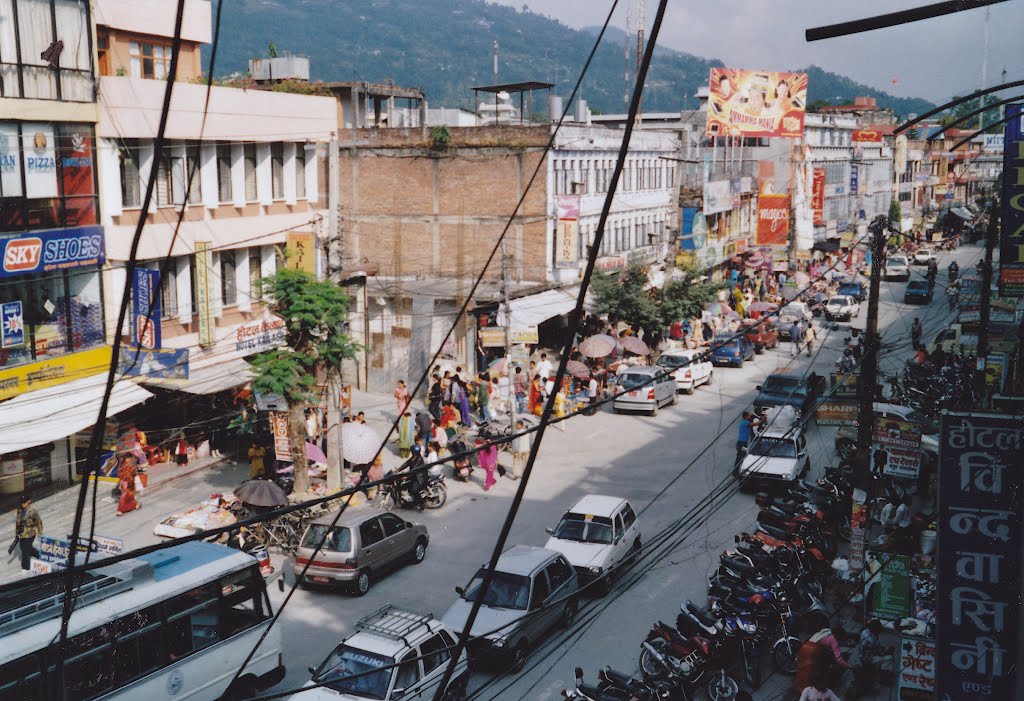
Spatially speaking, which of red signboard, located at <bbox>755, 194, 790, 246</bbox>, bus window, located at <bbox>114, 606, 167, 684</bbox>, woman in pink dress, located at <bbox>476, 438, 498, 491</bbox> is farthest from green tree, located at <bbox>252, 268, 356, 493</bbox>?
red signboard, located at <bbox>755, 194, 790, 246</bbox>

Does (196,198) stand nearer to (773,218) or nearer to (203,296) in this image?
(203,296)

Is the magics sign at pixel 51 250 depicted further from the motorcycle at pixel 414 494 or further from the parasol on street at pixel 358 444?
the motorcycle at pixel 414 494

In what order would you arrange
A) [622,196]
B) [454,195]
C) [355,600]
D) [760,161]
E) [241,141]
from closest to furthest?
[355,600] < [241,141] < [454,195] < [622,196] < [760,161]

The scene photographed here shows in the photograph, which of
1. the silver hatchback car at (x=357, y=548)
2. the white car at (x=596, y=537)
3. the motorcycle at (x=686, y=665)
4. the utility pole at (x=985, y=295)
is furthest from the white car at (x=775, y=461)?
the motorcycle at (x=686, y=665)

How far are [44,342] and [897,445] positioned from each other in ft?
55.5

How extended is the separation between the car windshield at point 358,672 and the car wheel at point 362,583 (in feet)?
13.3

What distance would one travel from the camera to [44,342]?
1972cm

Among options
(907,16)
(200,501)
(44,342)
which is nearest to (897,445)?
(200,501)

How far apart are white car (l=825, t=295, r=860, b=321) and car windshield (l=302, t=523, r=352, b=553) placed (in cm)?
3440

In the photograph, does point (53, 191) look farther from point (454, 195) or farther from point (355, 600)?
point (454, 195)

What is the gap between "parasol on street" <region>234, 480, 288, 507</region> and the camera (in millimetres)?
16906

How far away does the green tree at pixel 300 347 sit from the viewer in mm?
19234

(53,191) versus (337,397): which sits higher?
(53,191)

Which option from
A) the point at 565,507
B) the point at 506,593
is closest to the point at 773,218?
the point at 565,507
